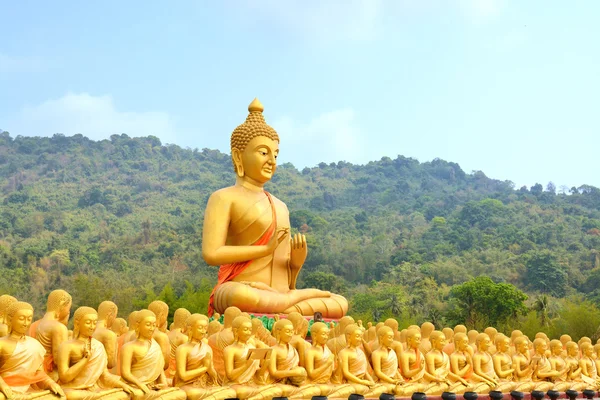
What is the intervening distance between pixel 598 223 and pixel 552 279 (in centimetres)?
1623

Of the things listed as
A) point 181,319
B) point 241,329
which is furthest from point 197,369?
point 181,319

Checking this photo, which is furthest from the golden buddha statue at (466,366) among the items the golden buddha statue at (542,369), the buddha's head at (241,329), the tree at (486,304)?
the tree at (486,304)

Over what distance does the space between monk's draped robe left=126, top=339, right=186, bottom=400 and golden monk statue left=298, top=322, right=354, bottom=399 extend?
164 cm

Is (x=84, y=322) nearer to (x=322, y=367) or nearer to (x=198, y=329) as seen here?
(x=198, y=329)

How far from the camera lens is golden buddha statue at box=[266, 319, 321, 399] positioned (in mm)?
8234

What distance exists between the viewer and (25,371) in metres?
6.52

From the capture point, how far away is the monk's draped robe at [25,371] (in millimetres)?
6473

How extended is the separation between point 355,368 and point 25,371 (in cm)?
357

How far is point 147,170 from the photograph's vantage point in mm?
81062

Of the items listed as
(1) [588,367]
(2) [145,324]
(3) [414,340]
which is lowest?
(1) [588,367]

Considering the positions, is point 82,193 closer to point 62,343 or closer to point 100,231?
point 100,231

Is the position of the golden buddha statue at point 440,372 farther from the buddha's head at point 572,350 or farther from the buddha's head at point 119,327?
the buddha's head at point 119,327

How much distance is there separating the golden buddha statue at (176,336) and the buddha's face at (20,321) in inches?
70.8

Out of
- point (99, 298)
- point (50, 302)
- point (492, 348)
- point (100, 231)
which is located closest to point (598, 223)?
point (100, 231)
